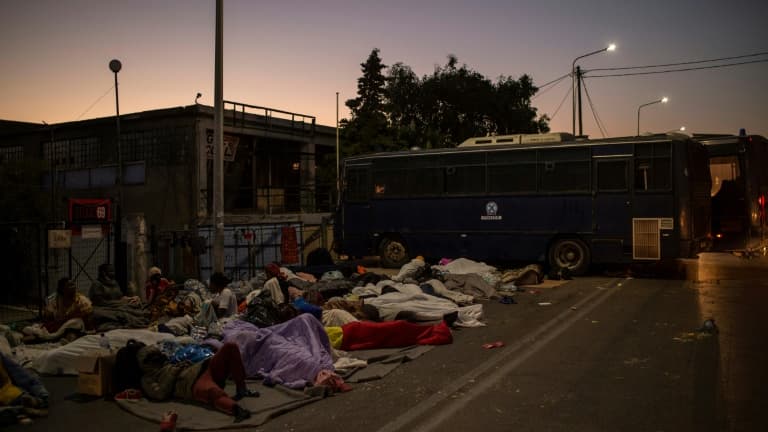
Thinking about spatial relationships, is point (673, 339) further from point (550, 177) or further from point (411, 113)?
point (411, 113)

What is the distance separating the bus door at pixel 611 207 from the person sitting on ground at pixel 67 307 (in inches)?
496

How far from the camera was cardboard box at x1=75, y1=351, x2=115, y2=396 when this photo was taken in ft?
21.7

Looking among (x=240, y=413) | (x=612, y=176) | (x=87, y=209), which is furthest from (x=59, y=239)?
(x=612, y=176)

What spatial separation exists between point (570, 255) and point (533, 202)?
5.90 feet

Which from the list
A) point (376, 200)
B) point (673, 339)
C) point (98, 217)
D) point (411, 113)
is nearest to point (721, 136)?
point (376, 200)

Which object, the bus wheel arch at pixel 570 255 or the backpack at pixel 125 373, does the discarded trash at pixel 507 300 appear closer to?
the bus wheel arch at pixel 570 255

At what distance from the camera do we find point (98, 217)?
16.0 meters

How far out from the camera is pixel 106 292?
11359mm

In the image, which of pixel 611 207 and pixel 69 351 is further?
pixel 611 207

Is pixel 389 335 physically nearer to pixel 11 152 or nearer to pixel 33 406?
pixel 33 406

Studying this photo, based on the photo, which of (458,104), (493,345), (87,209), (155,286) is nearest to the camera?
(493,345)

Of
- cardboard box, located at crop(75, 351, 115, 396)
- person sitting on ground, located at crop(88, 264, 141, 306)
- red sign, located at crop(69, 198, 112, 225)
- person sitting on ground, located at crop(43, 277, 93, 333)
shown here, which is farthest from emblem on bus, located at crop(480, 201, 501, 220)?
cardboard box, located at crop(75, 351, 115, 396)

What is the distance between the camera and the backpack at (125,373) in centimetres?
670

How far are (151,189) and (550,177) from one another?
16467 millimetres
